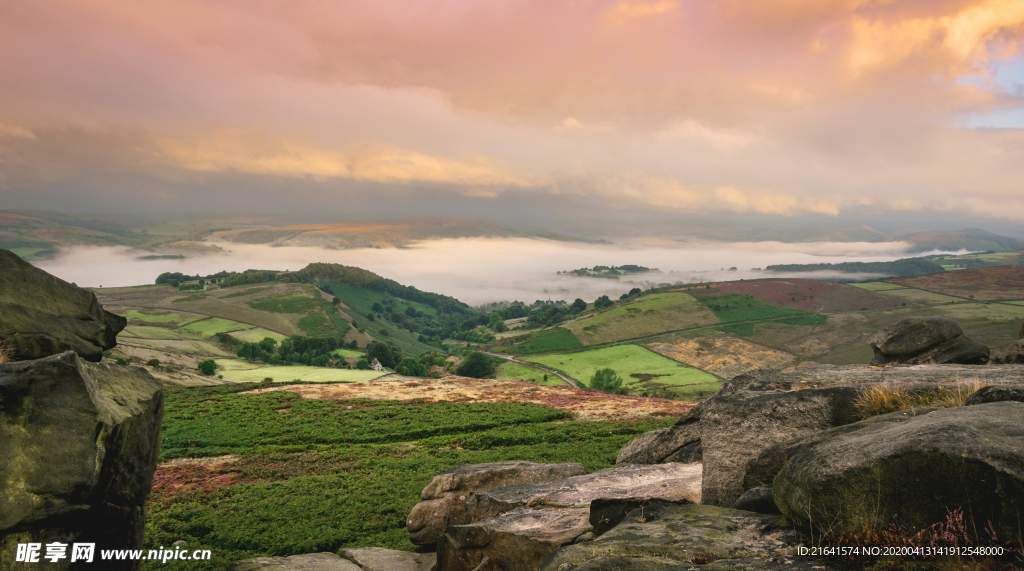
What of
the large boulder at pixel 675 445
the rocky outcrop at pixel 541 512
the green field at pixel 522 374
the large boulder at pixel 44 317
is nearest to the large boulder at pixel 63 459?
the large boulder at pixel 44 317

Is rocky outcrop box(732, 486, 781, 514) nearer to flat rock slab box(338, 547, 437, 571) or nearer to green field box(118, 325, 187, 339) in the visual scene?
flat rock slab box(338, 547, 437, 571)

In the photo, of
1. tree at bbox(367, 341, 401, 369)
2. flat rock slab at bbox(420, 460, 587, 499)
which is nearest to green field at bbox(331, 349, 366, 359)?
tree at bbox(367, 341, 401, 369)

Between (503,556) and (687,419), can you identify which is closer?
(503,556)

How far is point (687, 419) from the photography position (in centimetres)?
2255

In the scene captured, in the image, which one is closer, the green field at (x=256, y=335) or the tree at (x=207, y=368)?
the tree at (x=207, y=368)

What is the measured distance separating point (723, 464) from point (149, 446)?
→ 18413mm

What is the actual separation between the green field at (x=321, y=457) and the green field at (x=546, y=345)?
4476 inches

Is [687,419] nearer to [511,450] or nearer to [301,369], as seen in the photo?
[511,450]

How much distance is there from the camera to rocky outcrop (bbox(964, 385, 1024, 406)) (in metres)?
11.7

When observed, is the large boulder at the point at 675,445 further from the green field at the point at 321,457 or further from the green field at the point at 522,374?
the green field at the point at 522,374

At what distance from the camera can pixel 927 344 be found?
116ft

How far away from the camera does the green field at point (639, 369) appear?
4929 inches

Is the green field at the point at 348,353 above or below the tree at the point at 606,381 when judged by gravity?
below

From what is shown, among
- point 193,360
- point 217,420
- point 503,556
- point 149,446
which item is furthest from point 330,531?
point 193,360
